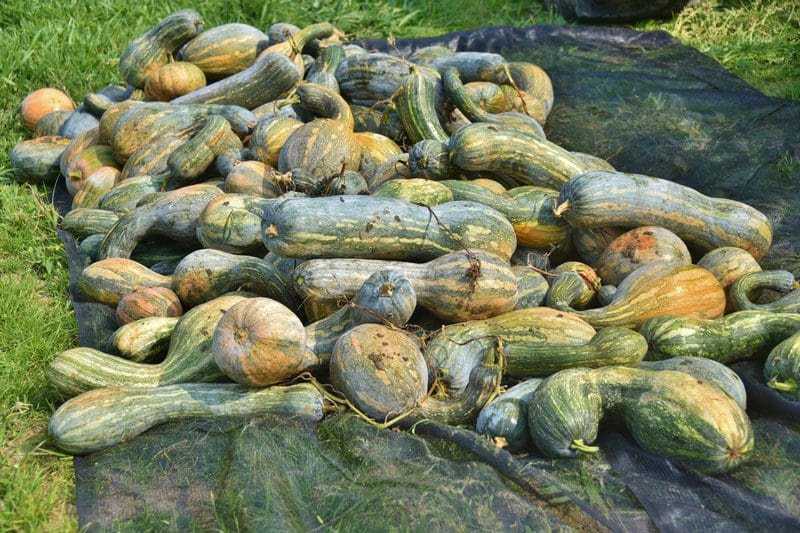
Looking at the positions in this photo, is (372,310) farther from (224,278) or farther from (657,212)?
(657,212)

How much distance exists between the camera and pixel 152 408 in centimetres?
340

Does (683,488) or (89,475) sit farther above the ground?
(683,488)

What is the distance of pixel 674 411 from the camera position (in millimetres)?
3008

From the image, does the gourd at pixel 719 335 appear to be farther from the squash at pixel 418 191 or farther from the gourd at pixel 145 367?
the gourd at pixel 145 367

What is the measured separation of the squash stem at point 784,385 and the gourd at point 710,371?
11 cm

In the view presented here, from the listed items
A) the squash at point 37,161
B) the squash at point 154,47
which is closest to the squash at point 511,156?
the squash at point 154,47

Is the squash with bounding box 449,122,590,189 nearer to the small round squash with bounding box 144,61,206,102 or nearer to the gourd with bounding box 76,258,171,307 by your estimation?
the gourd with bounding box 76,258,171,307

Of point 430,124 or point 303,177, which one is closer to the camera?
point 303,177

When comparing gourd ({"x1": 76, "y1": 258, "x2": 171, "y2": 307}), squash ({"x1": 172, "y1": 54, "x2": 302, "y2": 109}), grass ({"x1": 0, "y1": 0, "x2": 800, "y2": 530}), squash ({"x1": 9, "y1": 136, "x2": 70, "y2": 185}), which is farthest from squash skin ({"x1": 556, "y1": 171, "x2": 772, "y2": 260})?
squash ({"x1": 9, "y1": 136, "x2": 70, "y2": 185})

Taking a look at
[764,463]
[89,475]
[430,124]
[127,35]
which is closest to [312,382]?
[89,475]

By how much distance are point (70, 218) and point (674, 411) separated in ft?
12.1

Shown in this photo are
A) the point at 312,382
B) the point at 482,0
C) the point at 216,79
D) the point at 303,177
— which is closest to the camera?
the point at 312,382

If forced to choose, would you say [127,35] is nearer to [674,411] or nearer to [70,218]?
[70,218]

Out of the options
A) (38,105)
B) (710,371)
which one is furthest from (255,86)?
(710,371)
